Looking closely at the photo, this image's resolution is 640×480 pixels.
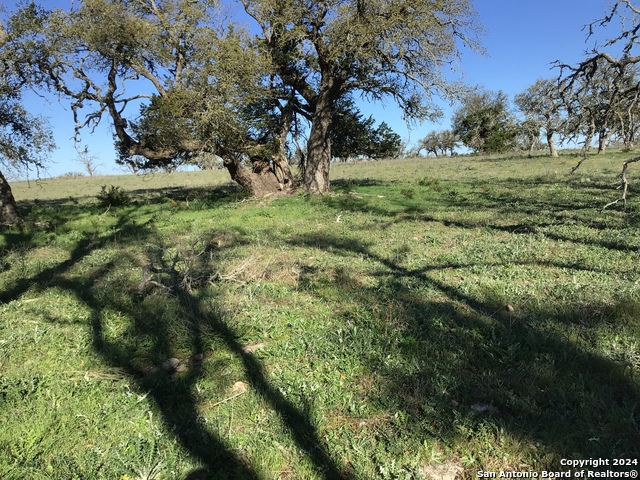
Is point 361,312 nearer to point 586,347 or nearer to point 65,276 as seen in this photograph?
point 586,347

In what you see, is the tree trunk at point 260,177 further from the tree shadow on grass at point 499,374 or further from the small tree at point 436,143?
the small tree at point 436,143

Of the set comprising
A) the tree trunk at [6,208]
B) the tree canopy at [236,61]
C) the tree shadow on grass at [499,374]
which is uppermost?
the tree canopy at [236,61]

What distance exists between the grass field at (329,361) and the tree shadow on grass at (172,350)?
2 cm

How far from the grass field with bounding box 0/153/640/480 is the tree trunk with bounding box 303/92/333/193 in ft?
28.7

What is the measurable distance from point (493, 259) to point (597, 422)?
4.08 m

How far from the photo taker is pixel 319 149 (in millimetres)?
16297

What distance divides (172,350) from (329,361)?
178 centimetres

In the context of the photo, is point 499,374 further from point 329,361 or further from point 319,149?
point 319,149

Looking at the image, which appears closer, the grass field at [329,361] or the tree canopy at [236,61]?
the grass field at [329,361]

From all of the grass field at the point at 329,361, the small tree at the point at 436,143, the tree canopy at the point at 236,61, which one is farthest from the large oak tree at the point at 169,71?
the small tree at the point at 436,143

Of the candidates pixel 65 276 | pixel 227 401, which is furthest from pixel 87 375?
pixel 65 276

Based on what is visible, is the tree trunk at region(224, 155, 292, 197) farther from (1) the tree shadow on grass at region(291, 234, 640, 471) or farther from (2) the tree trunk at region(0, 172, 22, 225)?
(1) the tree shadow on grass at region(291, 234, 640, 471)

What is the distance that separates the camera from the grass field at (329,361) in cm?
279

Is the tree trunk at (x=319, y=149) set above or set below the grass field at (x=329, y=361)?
above
